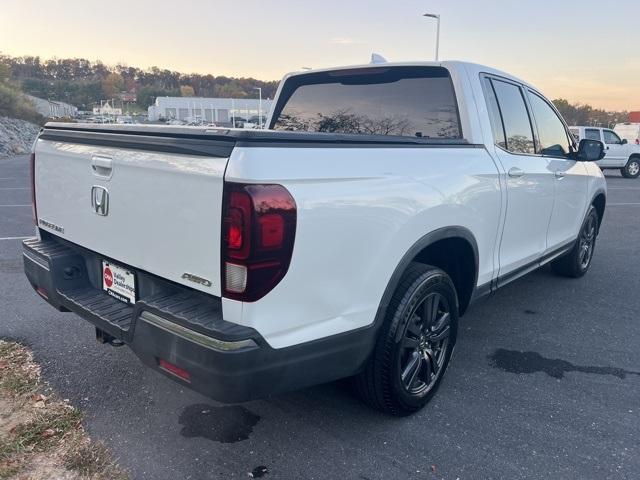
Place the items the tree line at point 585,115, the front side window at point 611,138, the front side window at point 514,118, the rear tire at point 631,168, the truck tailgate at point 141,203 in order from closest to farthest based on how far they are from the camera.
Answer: the truck tailgate at point 141,203
the front side window at point 514,118
the front side window at point 611,138
the rear tire at point 631,168
the tree line at point 585,115

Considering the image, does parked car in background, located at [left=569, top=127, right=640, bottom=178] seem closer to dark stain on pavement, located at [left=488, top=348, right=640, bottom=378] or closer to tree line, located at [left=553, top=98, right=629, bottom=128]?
dark stain on pavement, located at [left=488, top=348, right=640, bottom=378]

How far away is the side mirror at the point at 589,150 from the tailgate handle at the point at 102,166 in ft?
13.5

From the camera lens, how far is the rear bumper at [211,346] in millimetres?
1905

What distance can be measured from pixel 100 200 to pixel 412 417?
6.80 ft

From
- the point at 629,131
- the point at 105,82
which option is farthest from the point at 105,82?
the point at 629,131

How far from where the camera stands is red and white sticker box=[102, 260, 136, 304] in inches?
96.7

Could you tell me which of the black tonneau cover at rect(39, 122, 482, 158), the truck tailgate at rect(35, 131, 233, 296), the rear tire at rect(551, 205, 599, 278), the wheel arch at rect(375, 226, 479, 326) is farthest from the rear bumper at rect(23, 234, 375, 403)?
the rear tire at rect(551, 205, 599, 278)

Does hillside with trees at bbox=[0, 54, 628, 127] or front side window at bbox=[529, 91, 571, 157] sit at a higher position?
hillside with trees at bbox=[0, 54, 628, 127]

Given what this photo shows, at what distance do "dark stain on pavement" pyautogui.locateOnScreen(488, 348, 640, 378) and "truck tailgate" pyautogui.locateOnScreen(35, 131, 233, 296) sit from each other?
2.44 metres

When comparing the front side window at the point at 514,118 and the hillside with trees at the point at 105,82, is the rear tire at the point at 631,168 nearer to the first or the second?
the front side window at the point at 514,118

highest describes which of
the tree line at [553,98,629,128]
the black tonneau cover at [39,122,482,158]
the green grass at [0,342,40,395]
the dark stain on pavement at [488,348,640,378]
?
the tree line at [553,98,629,128]

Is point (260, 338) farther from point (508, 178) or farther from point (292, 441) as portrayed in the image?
point (508, 178)

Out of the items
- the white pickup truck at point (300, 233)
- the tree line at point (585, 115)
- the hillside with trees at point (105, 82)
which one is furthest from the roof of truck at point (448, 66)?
the hillside with trees at point (105, 82)

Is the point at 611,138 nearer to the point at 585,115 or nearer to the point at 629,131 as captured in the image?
the point at 629,131
